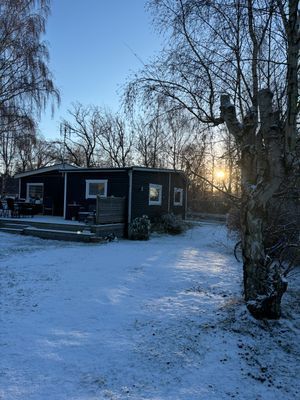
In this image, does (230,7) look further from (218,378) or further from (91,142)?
(91,142)

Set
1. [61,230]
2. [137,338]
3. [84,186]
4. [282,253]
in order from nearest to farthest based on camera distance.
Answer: [137,338] → [282,253] → [61,230] → [84,186]

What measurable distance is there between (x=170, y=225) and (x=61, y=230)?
503 cm

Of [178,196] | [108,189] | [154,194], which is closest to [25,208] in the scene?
[108,189]

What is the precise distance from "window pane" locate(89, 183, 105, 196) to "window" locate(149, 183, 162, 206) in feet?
7.27

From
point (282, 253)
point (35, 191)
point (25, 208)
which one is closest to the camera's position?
point (282, 253)

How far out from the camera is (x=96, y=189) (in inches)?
655

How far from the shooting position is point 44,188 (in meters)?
19.7

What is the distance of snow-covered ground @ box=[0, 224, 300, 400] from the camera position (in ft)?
A: 10.3

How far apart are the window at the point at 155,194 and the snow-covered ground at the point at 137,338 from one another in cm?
890

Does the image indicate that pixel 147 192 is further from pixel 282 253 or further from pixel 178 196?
pixel 282 253

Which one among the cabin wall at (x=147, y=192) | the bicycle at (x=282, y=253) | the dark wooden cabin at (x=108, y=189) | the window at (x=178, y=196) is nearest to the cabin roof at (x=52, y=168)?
the dark wooden cabin at (x=108, y=189)

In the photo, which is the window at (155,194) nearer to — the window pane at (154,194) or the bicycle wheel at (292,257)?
the window pane at (154,194)

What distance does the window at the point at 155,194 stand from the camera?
54.3 ft

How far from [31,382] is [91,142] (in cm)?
3417
